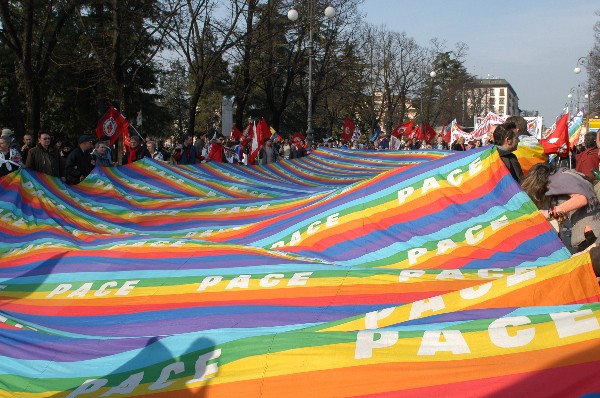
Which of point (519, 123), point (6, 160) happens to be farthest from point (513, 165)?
point (6, 160)

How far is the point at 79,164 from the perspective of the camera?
12359mm

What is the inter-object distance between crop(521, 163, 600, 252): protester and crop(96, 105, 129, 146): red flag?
42.0 feet

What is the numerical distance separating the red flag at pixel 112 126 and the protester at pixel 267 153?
239 inches

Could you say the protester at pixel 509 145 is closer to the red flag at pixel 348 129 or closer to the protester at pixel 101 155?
the protester at pixel 101 155

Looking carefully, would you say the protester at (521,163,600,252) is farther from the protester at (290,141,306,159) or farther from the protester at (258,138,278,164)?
the protester at (290,141,306,159)

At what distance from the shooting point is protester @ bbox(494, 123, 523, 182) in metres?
7.03

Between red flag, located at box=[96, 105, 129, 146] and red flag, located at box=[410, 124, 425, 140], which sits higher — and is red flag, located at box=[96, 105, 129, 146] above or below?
above

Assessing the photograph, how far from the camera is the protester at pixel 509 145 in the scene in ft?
23.1

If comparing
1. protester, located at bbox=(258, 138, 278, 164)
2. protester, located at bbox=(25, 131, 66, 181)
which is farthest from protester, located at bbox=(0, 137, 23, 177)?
protester, located at bbox=(258, 138, 278, 164)

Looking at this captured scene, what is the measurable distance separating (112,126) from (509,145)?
39.9 feet

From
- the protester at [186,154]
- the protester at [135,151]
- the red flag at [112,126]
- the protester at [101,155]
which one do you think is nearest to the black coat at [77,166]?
the protester at [101,155]

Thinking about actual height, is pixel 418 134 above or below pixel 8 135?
below

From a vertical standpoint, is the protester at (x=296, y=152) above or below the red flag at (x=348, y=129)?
below

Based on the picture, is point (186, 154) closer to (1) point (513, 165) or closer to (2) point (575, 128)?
(1) point (513, 165)
